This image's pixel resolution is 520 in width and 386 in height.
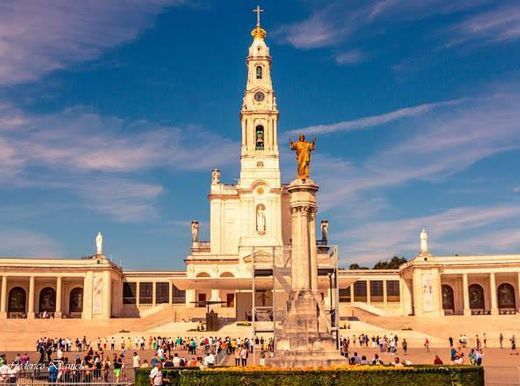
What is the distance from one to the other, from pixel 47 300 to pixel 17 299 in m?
3.78

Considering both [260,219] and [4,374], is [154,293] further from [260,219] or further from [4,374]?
[4,374]

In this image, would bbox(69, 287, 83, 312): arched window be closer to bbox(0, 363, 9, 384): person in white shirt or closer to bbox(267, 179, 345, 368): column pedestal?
bbox(0, 363, 9, 384): person in white shirt

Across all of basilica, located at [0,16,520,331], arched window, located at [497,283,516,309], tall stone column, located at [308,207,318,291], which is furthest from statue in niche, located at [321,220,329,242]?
tall stone column, located at [308,207,318,291]

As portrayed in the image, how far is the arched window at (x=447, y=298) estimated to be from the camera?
89.6 metres

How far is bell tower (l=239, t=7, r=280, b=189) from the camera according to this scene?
84438 mm

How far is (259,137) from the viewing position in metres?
85.2

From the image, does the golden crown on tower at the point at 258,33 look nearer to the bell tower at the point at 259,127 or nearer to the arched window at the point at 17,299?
the bell tower at the point at 259,127

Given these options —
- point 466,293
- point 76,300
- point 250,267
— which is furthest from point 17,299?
point 466,293

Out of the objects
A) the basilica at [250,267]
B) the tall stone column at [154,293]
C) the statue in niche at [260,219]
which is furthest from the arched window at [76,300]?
the statue in niche at [260,219]

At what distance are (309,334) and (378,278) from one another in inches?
2521

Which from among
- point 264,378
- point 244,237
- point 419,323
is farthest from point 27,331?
point 264,378

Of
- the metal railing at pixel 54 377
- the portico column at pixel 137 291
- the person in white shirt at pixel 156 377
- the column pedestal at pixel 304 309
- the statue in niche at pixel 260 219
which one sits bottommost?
the metal railing at pixel 54 377

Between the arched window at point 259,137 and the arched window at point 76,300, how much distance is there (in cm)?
2909

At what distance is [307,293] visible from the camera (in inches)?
1217
